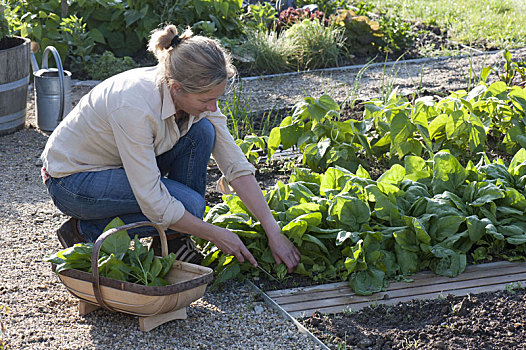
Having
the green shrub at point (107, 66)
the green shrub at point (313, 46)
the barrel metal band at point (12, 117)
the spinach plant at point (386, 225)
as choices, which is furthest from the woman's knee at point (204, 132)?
the green shrub at point (313, 46)

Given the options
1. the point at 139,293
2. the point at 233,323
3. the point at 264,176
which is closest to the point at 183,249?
the point at 233,323

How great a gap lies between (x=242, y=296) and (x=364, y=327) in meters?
0.55

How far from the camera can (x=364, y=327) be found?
2.58 m

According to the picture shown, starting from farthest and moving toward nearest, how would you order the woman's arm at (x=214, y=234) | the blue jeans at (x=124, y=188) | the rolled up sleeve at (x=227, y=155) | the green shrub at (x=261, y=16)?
the green shrub at (x=261, y=16), the rolled up sleeve at (x=227, y=155), the blue jeans at (x=124, y=188), the woman's arm at (x=214, y=234)

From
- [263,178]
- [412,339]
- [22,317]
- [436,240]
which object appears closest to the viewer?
[412,339]

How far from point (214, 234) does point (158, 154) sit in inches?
16.6

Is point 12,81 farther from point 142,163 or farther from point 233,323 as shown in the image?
point 233,323

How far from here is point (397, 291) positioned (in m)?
2.84

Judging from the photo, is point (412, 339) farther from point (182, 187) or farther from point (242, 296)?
point (182, 187)

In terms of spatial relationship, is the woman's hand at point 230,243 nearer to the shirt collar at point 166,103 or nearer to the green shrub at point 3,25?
the shirt collar at point 166,103

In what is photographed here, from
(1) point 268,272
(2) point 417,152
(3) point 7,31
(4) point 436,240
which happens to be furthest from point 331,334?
(3) point 7,31

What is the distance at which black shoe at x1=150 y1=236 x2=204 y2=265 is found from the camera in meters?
2.99

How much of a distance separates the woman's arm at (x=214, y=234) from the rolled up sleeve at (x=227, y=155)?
0.33m

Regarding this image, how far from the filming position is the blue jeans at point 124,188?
2.83 meters
